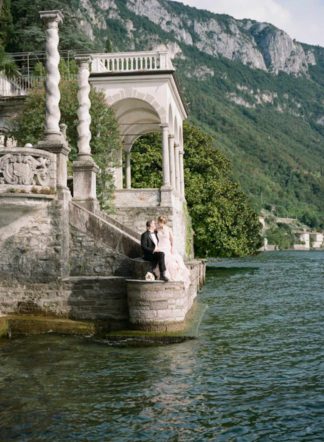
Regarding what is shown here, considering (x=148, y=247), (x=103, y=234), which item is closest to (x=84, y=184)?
(x=103, y=234)

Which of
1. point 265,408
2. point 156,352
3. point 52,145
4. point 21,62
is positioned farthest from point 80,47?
point 265,408

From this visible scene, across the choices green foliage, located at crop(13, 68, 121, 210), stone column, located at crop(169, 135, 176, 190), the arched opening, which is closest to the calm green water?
green foliage, located at crop(13, 68, 121, 210)

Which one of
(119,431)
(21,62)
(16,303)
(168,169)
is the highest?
(21,62)

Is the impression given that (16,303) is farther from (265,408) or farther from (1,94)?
(1,94)

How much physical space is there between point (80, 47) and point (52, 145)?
3032cm

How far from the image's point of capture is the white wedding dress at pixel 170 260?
1152 cm

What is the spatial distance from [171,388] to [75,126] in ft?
45.7

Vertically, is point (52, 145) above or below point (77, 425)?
above

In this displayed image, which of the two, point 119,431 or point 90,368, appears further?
point 90,368

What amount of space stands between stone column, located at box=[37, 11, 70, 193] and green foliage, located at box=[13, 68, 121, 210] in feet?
23.4

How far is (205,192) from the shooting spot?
33.9 metres

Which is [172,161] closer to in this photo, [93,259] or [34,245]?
[93,259]

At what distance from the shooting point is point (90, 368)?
30.0 feet

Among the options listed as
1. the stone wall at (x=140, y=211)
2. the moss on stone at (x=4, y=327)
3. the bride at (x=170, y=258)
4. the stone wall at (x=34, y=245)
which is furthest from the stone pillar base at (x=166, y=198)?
the moss on stone at (x=4, y=327)
